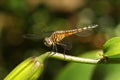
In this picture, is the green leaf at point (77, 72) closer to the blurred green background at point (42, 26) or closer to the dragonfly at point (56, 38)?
the dragonfly at point (56, 38)

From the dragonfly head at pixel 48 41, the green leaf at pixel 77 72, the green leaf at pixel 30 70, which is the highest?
the dragonfly head at pixel 48 41

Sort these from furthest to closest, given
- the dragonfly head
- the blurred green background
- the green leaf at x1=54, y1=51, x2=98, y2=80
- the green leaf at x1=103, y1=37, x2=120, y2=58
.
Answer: the blurred green background → the green leaf at x1=54, y1=51, x2=98, y2=80 → the dragonfly head → the green leaf at x1=103, y1=37, x2=120, y2=58

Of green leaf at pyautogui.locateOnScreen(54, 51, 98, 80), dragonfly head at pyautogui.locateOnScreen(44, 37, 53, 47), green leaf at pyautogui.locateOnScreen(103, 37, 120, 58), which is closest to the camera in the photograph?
green leaf at pyautogui.locateOnScreen(103, 37, 120, 58)

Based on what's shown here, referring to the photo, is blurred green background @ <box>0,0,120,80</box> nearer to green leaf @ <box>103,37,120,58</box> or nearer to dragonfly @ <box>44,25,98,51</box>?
dragonfly @ <box>44,25,98,51</box>

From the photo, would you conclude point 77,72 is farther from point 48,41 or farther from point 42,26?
point 42,26

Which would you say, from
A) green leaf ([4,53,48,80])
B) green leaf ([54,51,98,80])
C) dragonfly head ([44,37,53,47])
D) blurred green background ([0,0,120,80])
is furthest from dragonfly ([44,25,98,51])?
blurred green background ([0,0,120,80])

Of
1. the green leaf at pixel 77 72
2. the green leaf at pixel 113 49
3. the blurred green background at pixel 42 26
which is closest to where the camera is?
the green leaf at pixel 113 49

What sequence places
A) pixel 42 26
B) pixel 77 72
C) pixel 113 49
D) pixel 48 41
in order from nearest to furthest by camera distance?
pixel 113 49 < pixel 48 41 < pixel 77 72 < pixel 42 26

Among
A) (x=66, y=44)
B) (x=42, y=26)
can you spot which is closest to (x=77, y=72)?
(x=66, y=44)

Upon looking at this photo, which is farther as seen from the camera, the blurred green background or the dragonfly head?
the blurred green background

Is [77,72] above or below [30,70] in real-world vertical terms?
below

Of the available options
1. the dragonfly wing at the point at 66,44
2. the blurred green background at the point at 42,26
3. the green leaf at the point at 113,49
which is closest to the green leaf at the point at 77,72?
the dragonfly wing at the point at 66,44

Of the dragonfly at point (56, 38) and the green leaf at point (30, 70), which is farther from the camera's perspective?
the dragonfly at point (56, 38)
